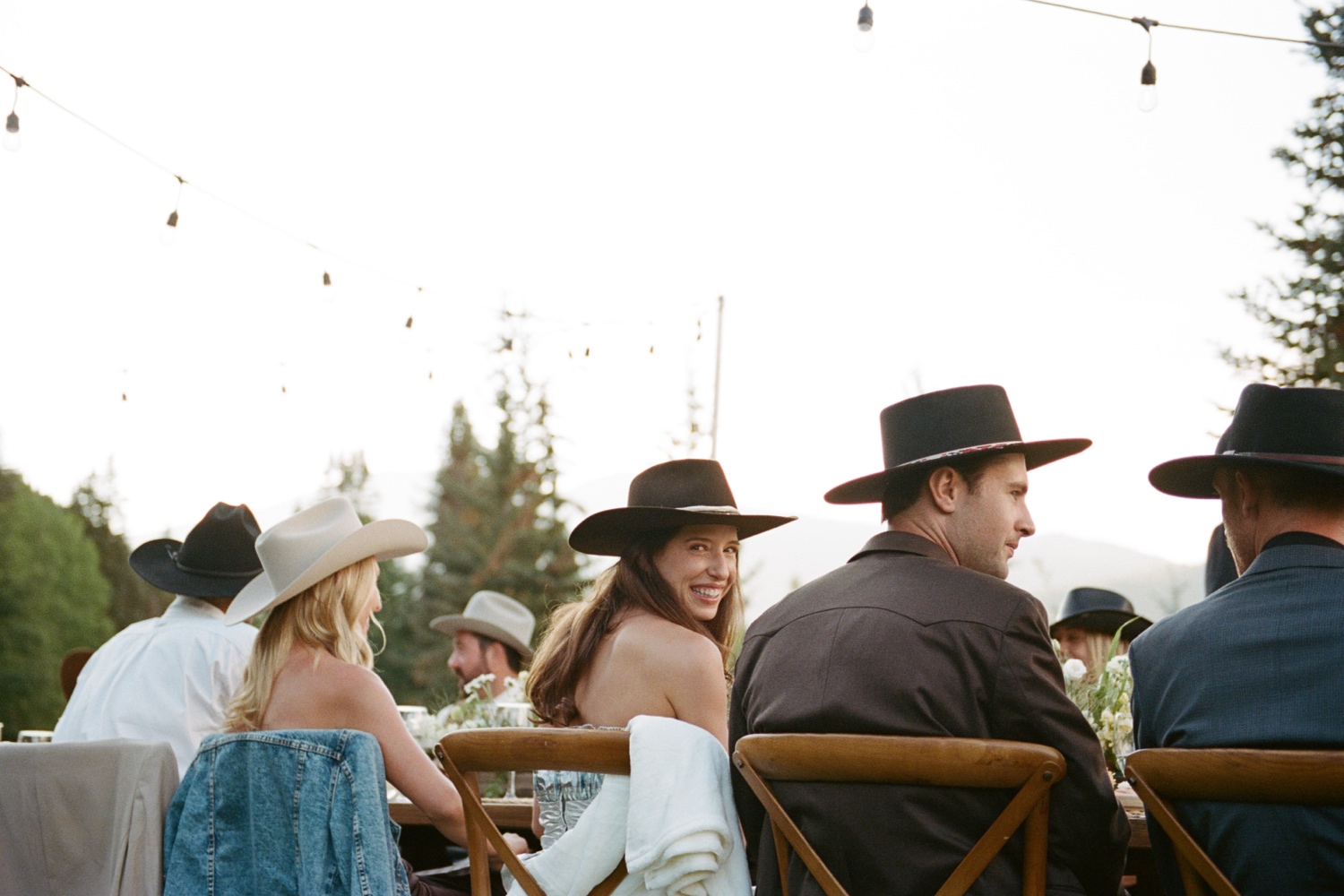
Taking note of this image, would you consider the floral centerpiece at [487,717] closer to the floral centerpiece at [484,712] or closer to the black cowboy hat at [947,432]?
the floral centerpiece at [484,712]

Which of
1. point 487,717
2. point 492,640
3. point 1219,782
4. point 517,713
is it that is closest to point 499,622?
point 492,640

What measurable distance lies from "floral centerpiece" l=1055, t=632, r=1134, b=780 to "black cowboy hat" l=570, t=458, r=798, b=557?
1.01 m

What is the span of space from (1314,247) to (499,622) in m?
13.8

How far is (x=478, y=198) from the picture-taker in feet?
51.1

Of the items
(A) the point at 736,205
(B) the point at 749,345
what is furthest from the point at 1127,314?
(B) the point at 749,345

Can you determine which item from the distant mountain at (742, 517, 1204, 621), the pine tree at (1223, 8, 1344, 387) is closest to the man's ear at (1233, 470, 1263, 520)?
the pine tree at (1223, 8, 1344, 387)

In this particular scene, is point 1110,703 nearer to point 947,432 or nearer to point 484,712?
point 947,432

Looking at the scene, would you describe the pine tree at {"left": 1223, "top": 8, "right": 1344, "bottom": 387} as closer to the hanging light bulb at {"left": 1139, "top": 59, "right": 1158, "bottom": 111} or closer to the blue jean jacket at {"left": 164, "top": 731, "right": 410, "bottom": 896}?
the hanging light bulb at {"left": 1139, "top": 59, "right": 1158, "bottom": 111}

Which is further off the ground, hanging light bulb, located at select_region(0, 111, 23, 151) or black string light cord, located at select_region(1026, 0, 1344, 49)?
black string light cord, located at select_region(1026, 0, 1344, 49)

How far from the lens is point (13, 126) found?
6043 millimetres

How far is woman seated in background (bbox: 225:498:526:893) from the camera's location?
10.1 feet

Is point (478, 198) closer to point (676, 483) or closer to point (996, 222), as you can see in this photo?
point (996, 222)

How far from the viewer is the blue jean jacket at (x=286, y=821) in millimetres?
2727

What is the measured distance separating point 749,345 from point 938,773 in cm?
2015
